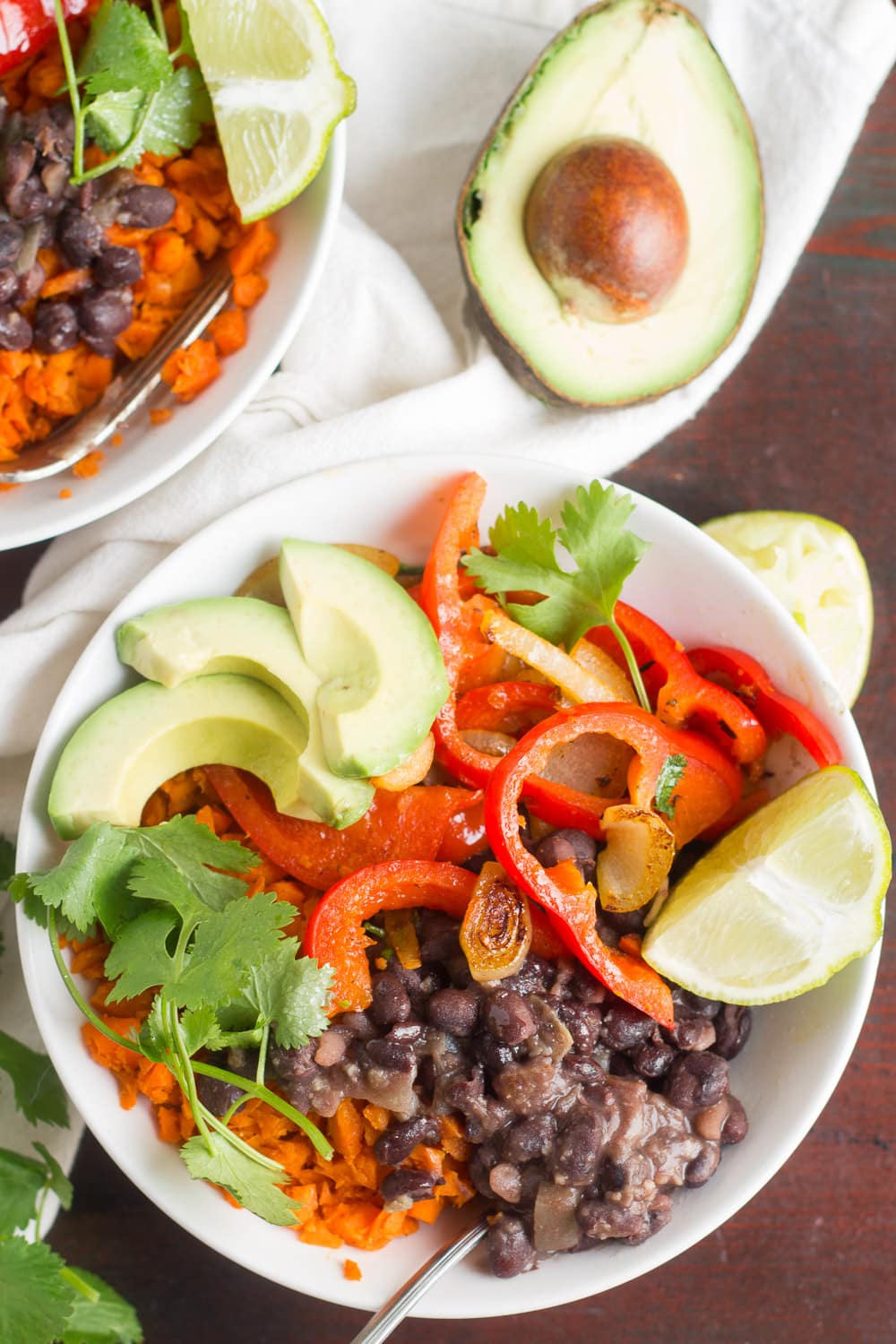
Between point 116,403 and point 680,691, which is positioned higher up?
point 116,403

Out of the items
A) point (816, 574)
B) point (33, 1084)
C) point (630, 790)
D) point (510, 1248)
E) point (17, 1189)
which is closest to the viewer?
point (510, 1248)

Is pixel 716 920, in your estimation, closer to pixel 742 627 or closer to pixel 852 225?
pixel 742 627

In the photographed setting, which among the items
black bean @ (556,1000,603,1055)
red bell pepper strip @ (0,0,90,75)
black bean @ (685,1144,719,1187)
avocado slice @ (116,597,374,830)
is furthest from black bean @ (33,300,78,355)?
black bean @ (685,1144,719,1187)

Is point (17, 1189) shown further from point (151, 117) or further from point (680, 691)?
point (151, 117)

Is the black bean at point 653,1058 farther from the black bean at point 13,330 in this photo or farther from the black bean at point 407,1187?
the black bean at point 13,330

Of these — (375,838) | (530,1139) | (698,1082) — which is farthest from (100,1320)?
(698,1082)

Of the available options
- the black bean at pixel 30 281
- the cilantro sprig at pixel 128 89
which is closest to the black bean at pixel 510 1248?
the black bean at pixel 30 281

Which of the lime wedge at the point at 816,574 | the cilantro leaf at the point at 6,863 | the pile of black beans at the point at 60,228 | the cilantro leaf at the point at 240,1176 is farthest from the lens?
the lime wedge at the point at 816,574
